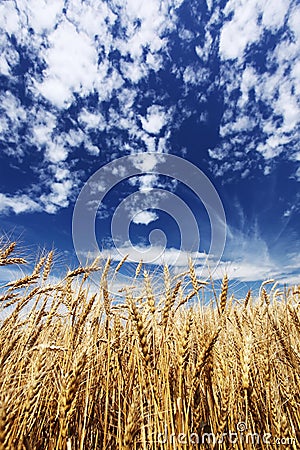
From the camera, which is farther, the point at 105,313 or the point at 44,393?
the point at 105,313

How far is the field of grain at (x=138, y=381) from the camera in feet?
5.20

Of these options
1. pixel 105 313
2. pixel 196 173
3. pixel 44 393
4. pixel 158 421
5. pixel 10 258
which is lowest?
pixel 158 421

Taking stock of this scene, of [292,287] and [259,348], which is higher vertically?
[292,287]

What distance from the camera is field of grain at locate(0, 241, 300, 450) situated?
62.4 inches

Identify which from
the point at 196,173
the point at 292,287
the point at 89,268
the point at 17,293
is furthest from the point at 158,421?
the point at 196,173

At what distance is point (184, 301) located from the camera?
3150mm

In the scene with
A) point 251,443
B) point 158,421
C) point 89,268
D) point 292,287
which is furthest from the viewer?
point 292,287

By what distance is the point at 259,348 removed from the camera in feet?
Result: 9.09

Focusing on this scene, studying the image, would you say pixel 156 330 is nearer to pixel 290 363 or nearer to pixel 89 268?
pixel 89 268

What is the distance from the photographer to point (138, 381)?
2.13 meters

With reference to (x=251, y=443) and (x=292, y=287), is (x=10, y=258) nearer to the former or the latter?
(x=251, y=443)

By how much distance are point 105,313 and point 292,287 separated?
15.9ft

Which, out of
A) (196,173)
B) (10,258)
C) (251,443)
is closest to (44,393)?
(251,443)

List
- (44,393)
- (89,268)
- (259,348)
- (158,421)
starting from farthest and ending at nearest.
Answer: (89,268)
(259,348)
(44,393)
(158,421)
